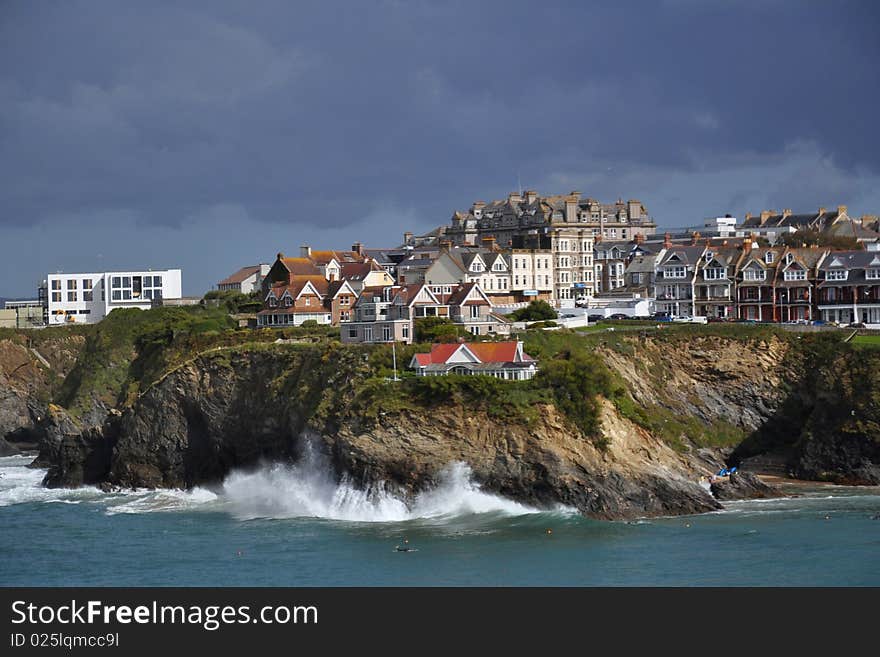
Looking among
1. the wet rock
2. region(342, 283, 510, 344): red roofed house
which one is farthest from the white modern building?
the wet rock

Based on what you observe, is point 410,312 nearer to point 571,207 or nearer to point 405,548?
point 405,548

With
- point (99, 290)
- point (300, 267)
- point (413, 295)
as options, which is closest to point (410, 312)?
point (413, 295)

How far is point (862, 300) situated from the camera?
100m

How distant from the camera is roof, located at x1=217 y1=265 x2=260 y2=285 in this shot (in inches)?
5039

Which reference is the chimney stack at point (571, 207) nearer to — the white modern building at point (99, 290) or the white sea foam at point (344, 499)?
the white modern building at point (99, 290)

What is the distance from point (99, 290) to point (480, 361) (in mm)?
67615

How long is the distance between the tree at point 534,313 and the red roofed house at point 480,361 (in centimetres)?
1861

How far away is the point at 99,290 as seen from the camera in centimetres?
13162

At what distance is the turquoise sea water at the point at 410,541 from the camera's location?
5434cm

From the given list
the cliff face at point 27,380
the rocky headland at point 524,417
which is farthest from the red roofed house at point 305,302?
the cliff face at point 27,380

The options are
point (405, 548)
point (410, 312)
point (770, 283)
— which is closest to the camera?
point (405, 548)

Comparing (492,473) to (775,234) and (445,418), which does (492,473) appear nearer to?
(445,418)

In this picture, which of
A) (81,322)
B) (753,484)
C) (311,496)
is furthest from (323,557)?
(81,322)

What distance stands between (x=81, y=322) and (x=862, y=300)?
67.5m
